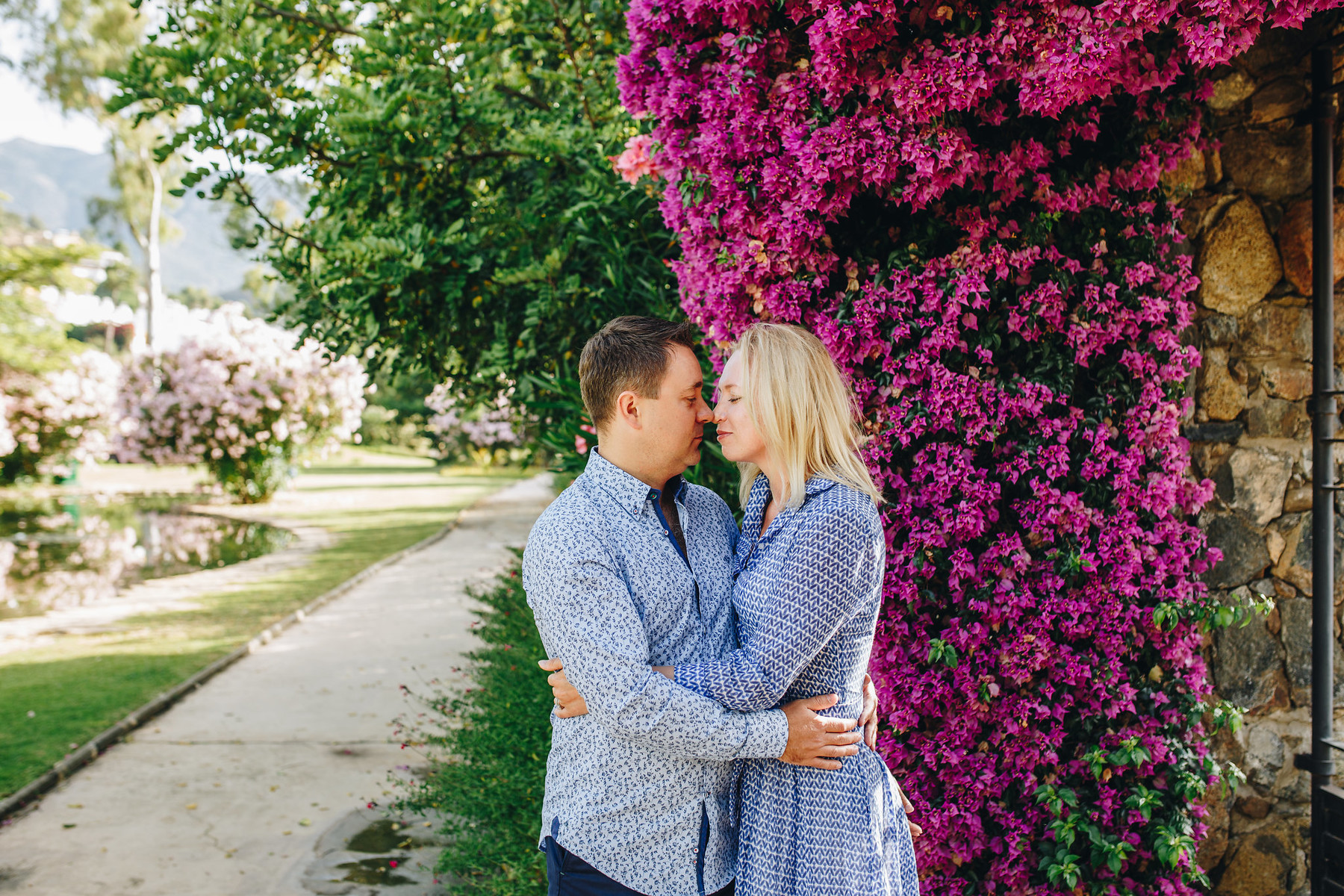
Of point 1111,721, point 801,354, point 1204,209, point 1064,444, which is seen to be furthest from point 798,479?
point 1204,209

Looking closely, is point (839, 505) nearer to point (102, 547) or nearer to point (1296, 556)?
point (1296, 556)

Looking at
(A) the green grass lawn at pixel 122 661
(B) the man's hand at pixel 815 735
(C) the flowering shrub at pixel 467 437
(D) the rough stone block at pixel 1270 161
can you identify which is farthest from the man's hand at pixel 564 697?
(C) the flowering shrub at pixel 467 437

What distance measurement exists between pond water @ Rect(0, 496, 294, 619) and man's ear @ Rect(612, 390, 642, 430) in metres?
9.79

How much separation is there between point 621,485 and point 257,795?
13.0ft

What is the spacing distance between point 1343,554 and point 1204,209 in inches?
47.6

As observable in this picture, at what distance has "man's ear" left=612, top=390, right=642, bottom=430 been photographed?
1.92 meters

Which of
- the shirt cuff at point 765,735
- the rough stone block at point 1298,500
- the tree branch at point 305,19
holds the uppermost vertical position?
the tree branch at point 305,19

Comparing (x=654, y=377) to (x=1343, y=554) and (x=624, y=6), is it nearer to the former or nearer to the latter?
(x=1343, y=554)

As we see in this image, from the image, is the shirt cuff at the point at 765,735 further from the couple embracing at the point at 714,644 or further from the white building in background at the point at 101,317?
the white building in background at the point at 101,317

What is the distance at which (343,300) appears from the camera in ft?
14.5

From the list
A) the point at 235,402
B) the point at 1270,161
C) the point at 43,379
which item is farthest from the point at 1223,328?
the point at 43,379

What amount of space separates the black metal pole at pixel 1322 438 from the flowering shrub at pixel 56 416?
22432 mm

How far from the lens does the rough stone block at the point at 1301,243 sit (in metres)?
2.78

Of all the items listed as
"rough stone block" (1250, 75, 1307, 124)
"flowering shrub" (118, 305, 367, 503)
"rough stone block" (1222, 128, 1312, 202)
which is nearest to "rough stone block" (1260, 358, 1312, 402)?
"rough stone block" (1222, 128, 1312, 202)
